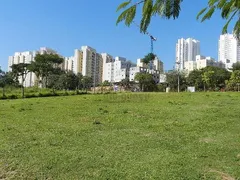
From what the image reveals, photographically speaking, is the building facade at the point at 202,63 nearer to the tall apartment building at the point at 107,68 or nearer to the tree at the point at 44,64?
the tall apartment building at the point at 107,68

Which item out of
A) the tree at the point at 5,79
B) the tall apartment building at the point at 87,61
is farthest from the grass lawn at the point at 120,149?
the tall apartment building at the point at 87,61

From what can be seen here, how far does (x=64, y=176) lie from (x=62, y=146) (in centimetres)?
198

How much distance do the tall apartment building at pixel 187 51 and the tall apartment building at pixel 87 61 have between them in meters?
28.5

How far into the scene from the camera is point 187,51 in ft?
336

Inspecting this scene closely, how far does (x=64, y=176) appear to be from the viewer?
502cm

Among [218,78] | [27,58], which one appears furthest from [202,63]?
[27,58]

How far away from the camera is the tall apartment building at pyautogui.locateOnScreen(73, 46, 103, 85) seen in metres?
100

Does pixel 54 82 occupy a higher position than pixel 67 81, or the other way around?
pixel 67 81

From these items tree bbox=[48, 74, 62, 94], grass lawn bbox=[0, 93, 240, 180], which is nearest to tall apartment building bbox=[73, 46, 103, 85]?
tree bbox=[48, 74, 62, 94]

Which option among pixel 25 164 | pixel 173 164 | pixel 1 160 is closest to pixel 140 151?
pixel 173 164

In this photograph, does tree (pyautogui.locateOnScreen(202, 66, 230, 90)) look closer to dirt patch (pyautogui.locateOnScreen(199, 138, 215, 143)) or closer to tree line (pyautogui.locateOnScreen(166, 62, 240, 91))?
tree line (pyautogui.locateOnScreen(166, 62, 240, 91))

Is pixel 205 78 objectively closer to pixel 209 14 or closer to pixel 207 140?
pixel 207 140

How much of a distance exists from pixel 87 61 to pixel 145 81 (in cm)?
2715

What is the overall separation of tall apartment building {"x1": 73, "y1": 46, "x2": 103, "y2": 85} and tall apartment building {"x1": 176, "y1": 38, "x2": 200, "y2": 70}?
28496mm
